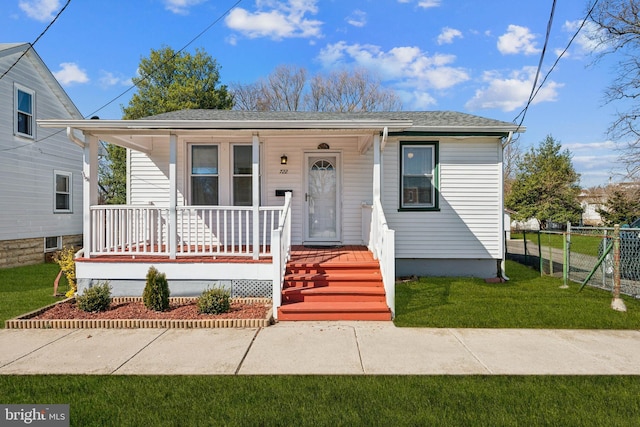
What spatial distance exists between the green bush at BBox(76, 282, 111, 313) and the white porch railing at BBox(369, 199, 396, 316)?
4388mm

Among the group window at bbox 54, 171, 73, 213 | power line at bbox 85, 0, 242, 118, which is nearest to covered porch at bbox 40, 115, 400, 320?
power line at bbox 85, 0, 242, 118

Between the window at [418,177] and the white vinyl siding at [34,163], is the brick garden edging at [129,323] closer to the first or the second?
the window at [418,177]

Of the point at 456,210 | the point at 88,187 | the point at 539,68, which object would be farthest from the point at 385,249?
the point at 539,68

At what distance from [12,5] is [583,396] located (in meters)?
12.9

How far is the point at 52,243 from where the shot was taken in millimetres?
12867

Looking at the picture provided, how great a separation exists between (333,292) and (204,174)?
4.38 m

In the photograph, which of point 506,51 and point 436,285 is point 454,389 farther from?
point 506,51

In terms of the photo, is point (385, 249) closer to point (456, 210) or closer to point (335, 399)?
point (335, 399)

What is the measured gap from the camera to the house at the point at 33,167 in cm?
1088

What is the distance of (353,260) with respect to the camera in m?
6.82

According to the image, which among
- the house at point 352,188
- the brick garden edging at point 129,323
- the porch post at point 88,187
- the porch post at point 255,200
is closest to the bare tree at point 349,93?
the house at point 352,188

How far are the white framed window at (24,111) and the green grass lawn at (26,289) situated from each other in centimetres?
414

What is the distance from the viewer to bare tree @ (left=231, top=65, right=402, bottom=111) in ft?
92.6

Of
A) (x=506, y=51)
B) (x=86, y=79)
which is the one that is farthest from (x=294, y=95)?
(x=506, y=51)
